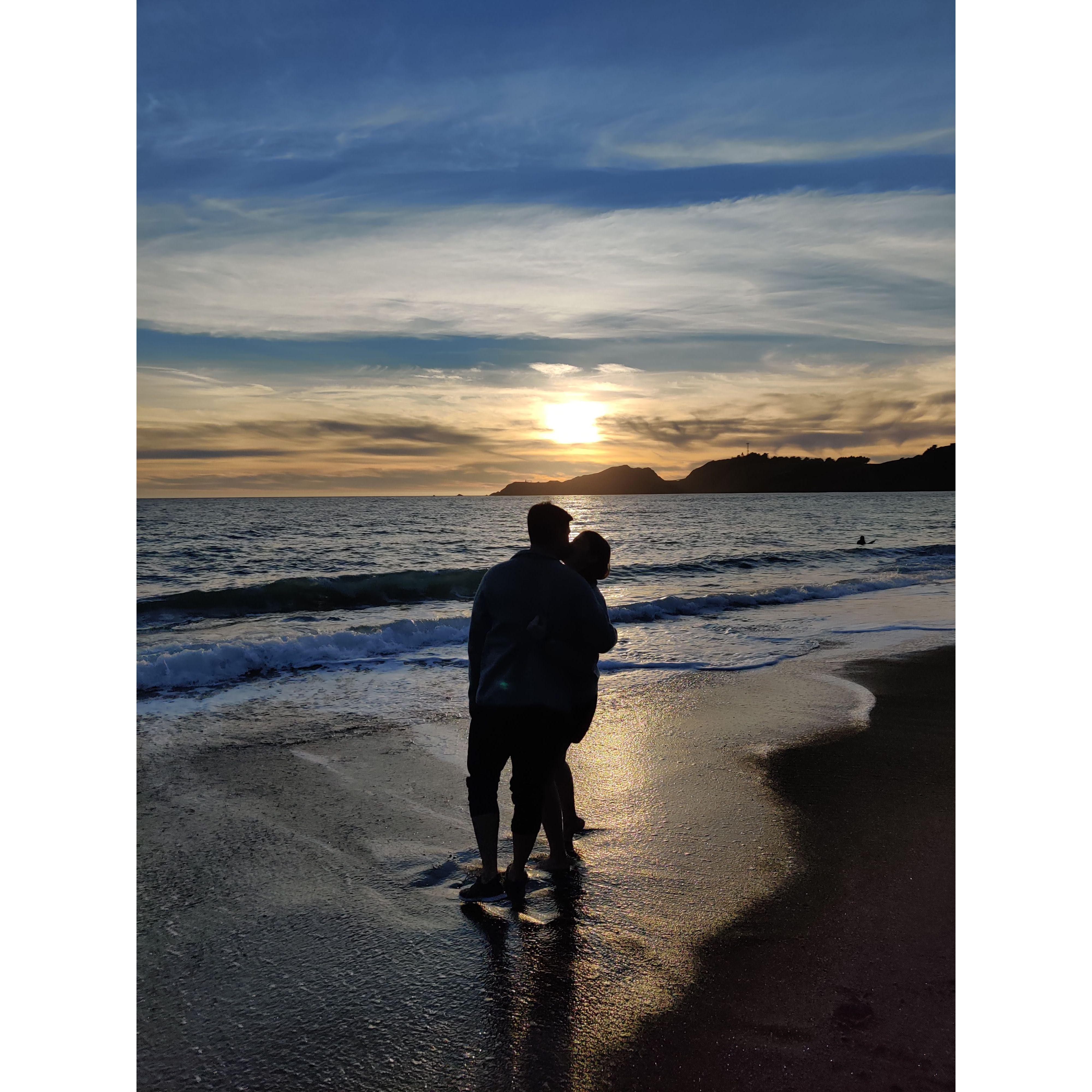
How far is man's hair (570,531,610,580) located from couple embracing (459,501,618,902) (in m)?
0.11

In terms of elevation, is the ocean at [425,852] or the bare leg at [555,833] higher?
the bare leg at [555,833]

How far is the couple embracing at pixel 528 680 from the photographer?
345 centimetres

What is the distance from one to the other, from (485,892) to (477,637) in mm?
1157

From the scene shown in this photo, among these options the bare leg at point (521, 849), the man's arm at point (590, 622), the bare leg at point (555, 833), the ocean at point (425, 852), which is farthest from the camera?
the bare leg at point (555, 833)

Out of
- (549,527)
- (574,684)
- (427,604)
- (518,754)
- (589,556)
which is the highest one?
(549,527)

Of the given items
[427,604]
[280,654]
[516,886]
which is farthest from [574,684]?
[427,604]

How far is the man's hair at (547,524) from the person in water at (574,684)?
0.11 meters

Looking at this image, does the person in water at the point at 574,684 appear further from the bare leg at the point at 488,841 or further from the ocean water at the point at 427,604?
the ocean water at the point at 427,604

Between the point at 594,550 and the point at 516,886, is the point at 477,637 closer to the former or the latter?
the point at 594,550

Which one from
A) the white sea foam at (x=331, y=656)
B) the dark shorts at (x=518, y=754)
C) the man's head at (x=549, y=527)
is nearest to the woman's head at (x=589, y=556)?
the man's head at (x=549, y=527)

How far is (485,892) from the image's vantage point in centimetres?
358

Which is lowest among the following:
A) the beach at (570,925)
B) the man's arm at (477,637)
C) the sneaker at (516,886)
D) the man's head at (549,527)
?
the beach at (570,925)

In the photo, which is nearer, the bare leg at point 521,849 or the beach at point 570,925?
the beach at point 570,925

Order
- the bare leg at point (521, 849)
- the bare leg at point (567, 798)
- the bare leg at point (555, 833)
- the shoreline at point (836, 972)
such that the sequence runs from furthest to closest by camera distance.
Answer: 1. the bare leg at point (567, 798)
2. the bare leg at point (555, 833)
3. the bare leg at point (521, 849)
4. the shoreline at point (836, 972)
